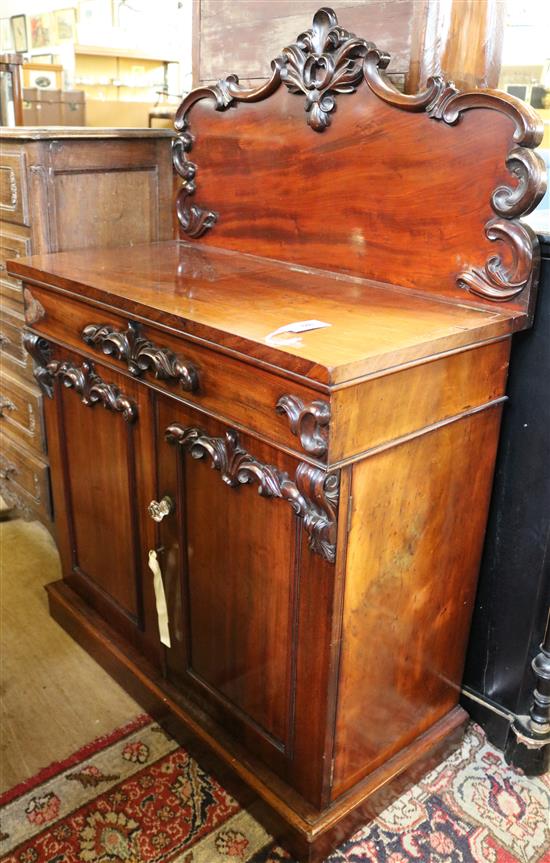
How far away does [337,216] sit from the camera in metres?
1.63

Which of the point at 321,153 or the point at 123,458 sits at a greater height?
the point at 321,153

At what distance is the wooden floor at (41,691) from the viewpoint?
1830 millimetres

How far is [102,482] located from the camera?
187 cm

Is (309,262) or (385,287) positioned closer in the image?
(385,287)

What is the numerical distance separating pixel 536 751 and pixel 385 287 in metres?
1.10

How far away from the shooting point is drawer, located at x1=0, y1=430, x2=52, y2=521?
243cm

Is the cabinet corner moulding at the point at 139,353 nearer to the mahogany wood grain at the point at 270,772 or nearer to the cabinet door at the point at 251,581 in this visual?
the cabinet door at the point at 251,581

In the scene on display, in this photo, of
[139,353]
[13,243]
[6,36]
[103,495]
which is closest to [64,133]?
[13,243]

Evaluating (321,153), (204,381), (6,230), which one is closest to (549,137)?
(321,153)

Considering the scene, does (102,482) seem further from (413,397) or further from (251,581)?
(413,397)

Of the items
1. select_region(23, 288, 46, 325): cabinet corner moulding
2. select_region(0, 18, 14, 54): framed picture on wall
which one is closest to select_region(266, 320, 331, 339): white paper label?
select_region(23, 288, 46, 325): cabinet corner moulding

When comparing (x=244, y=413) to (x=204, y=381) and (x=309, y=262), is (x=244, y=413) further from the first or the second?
(x=309, y=262)

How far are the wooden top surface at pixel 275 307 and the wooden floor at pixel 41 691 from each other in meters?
1.06

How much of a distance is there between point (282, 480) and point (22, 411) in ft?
4.69
